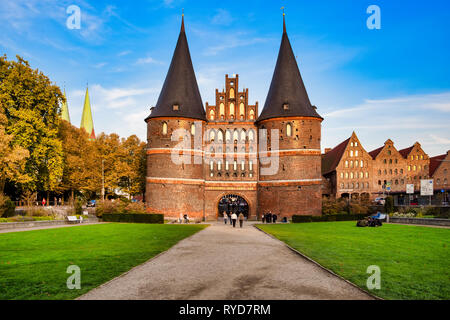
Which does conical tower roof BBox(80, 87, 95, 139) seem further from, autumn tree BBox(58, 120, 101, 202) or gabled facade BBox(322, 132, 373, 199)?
gabled facade BBox(322, 132, 373, 199)

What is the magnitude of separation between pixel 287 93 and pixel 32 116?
1139 inches

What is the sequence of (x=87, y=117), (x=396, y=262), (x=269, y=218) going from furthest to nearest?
(x=87, y=117) < (x=269, y=218) < (x=396, y=262)

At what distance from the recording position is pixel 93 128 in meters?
107

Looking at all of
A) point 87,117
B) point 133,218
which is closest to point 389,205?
point 133,218

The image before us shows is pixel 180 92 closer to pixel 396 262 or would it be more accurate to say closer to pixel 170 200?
pixel 170 200

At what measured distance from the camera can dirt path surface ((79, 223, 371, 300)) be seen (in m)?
8.20

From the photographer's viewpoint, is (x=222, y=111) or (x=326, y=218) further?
(x=222, y=111)

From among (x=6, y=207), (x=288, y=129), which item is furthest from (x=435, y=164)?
(x=6, y=207)

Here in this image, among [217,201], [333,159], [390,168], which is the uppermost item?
[333,159]

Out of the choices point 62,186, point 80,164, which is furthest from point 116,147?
point 62,186

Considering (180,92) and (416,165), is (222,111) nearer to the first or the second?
(180,92)

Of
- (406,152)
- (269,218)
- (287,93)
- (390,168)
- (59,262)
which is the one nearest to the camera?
(59,262)

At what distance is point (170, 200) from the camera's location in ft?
137

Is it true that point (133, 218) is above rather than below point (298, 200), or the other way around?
below
